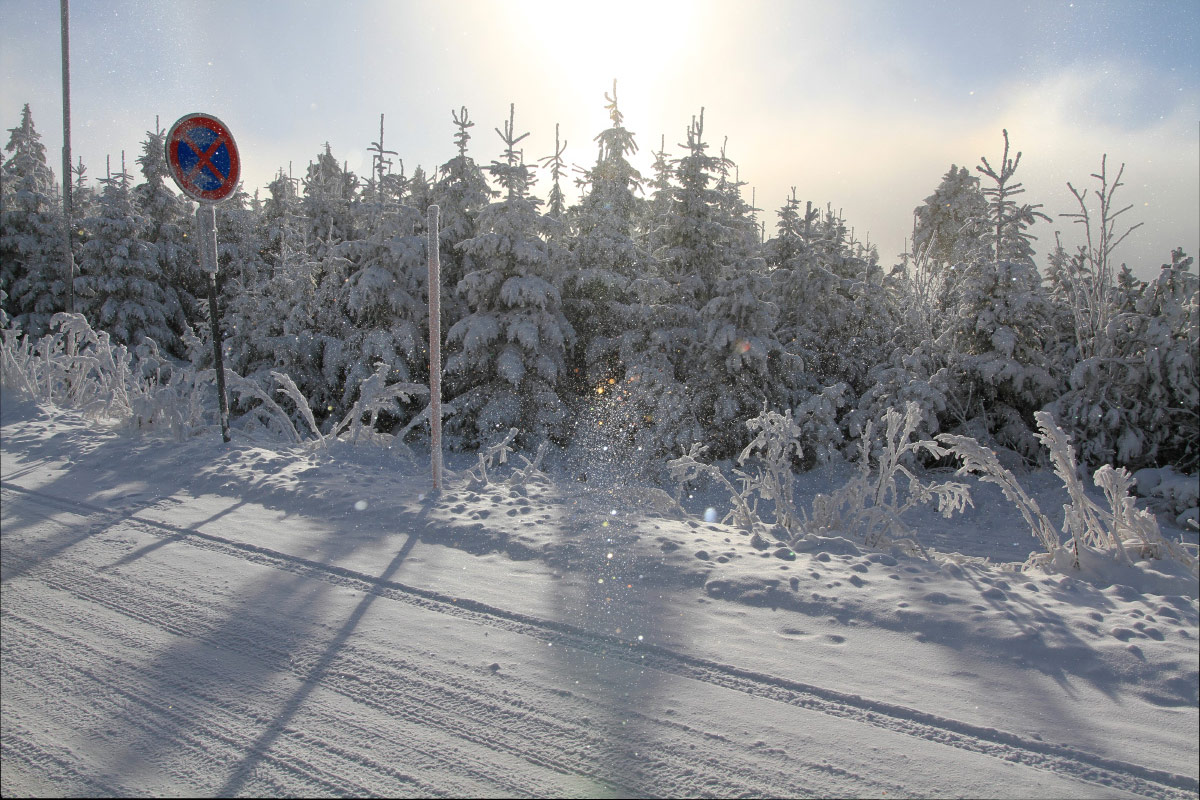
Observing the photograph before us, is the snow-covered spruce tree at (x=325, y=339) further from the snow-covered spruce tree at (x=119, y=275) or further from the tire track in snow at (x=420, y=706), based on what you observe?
the tire track in snow at (x=420, y=706)

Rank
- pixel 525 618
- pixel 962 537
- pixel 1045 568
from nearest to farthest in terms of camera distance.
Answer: pixel 525 618 → pixel 1045 568 → pixel 962 537

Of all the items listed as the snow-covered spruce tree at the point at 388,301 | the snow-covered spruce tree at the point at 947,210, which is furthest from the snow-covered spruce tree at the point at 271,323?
the snow-covered spruce tree at the point at 947,210

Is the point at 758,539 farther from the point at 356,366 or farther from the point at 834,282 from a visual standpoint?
the point at 834,282

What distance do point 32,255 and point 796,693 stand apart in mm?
35365

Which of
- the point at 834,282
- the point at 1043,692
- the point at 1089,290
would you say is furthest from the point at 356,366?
the point at 1089,290

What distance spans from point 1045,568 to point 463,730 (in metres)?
3.33

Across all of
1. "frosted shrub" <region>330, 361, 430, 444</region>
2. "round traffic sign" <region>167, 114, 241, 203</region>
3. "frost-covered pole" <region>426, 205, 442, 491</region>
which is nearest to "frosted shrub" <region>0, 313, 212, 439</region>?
"frosted shrub" <region>330, 361, 430, 444</region>

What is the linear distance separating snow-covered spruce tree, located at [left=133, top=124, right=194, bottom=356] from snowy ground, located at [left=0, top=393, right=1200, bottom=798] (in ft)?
87.6

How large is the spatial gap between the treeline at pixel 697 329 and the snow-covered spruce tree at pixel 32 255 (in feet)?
36.1

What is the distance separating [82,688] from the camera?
234 cm

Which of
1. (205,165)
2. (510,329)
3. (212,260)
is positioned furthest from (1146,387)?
(205,165)

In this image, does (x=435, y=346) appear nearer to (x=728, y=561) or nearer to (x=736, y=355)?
(x=728, y=561)

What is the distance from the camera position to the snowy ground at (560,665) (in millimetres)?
1978

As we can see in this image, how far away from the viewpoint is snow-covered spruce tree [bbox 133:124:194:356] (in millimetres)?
26484
